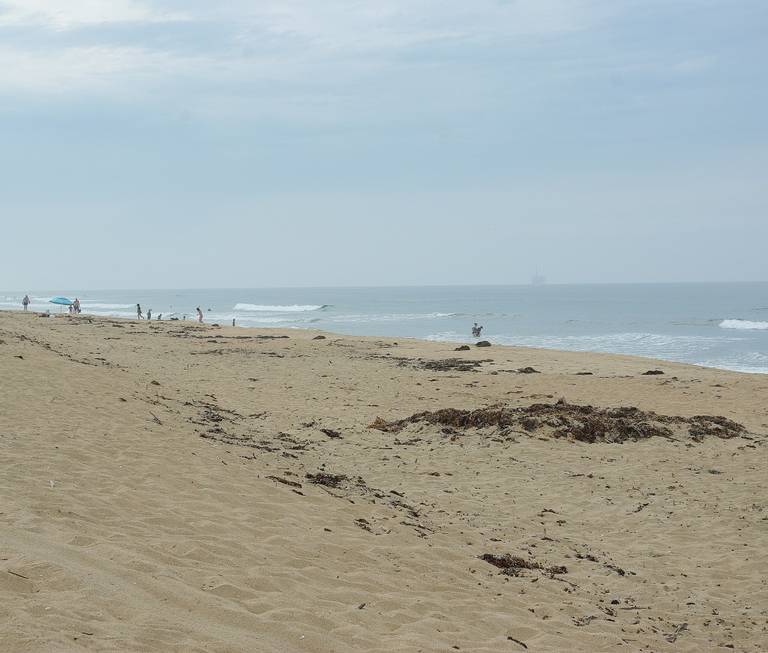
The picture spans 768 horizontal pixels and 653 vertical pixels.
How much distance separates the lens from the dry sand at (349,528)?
14.0 feet

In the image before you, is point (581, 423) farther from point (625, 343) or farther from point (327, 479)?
point (625, 343)

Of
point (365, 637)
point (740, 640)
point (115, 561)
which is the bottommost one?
point (740, 640)

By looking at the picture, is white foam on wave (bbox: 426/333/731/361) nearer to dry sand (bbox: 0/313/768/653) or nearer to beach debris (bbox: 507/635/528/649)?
dry sand (bbox: 0/313/768/653)

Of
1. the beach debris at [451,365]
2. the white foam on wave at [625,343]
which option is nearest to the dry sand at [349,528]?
the beach debris at [451,365]

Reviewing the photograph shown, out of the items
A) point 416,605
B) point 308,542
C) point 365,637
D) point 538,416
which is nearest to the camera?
point 365,637

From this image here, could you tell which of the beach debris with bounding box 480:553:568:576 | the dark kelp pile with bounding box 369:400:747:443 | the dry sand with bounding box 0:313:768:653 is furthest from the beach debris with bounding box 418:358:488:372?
the beach debris with bounding box 480:553:568:576

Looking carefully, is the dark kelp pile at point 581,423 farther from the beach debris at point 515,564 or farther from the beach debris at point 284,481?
the beach debris at point 515,564

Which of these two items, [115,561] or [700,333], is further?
[700,333]

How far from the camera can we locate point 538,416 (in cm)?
1276

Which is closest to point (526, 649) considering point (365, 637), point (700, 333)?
point (365, 637)

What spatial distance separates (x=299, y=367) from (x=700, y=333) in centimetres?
4613

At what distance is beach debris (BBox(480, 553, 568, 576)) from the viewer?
6355mm

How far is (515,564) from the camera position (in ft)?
21.1

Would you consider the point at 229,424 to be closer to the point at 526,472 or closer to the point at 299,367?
the point at 526,472
